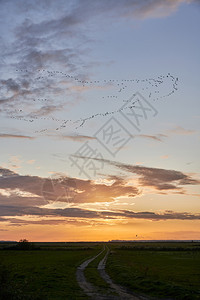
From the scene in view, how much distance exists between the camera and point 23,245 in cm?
17312

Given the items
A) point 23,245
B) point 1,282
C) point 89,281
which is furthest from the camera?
point 23,245

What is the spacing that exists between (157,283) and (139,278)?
4.68 m

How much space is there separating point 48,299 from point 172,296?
415 inches

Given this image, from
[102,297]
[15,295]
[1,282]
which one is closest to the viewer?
[15,295]

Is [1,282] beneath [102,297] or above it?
above

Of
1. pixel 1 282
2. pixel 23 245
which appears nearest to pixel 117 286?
pixel 1 282

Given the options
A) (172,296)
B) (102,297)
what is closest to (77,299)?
(102,297)

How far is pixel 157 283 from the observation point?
33562mm

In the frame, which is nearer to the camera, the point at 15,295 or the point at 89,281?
the point at 15,295

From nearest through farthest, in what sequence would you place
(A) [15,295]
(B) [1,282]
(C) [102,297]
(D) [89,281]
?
(A) [15,295] < (B) [1,282] < (C) [102,297] < (D) [89,281]

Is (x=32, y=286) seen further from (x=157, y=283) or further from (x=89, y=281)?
(x=157, y=283)

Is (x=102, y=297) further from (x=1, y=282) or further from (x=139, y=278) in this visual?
(x=139, y=278)

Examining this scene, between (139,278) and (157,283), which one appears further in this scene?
(139,278)

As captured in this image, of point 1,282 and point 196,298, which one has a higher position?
point 1,282
